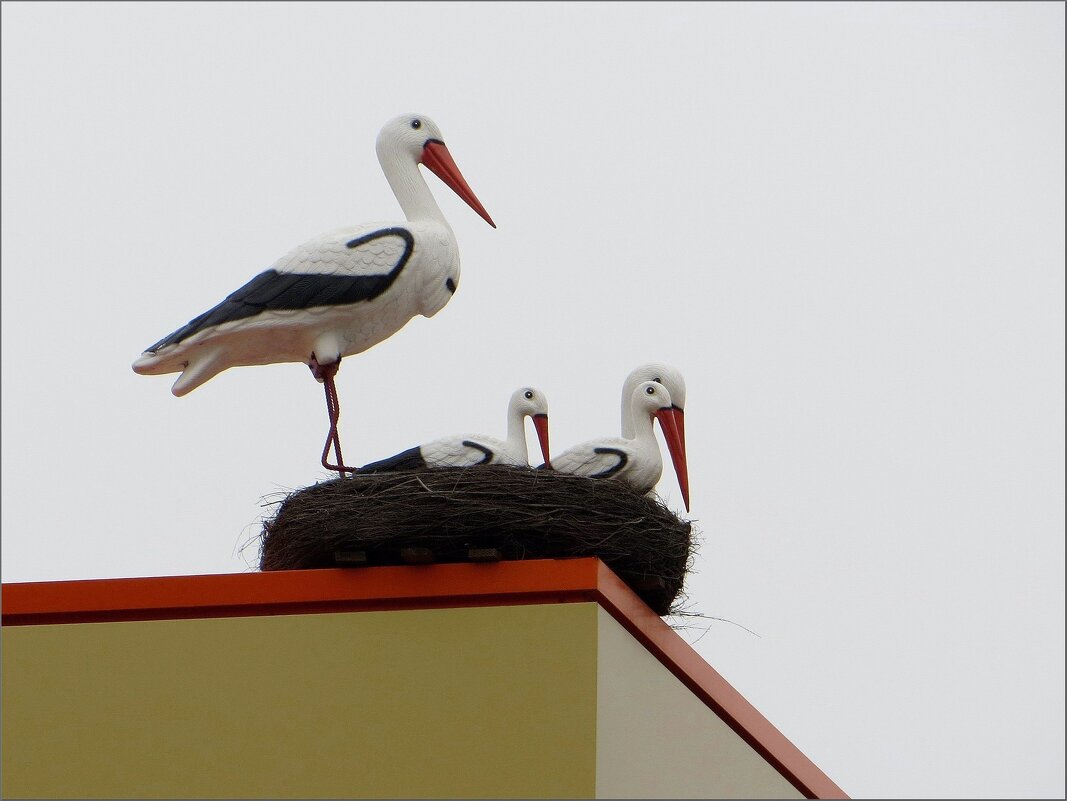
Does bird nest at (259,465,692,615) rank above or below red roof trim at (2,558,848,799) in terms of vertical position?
above

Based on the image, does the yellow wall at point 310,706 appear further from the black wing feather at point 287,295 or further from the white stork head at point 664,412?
the white stork head at point 664,412

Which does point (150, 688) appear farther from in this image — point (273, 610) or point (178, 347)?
point (178, 347)

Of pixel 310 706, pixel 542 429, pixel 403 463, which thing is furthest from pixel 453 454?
pixel 310 706

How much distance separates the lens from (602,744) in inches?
208

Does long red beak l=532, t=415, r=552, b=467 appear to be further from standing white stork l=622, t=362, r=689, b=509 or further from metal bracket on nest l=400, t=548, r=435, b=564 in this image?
metal bracket on nest l=400, t=548, r=435, b=564

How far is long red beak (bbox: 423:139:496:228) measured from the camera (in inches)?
292

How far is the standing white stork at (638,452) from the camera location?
7156mm

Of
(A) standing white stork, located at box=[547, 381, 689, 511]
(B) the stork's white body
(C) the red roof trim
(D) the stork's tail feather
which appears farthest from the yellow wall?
(A) standing white stork, located at box=[547, 381, 689, 511]

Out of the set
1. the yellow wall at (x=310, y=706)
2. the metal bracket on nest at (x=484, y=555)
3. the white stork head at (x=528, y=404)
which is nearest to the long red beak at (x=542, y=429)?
the white stork head at (x=528, y=404)

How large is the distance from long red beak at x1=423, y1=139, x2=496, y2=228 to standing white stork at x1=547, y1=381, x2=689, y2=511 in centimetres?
107

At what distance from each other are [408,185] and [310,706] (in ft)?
8.62

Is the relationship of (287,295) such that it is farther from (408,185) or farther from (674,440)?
(674,440)

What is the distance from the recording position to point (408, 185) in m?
7.22

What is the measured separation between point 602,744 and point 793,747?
4.79ft
